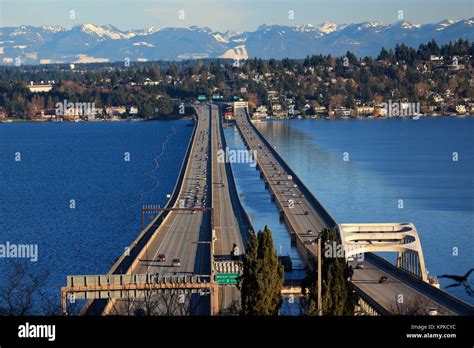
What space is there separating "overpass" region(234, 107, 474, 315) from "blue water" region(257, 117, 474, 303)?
60cm

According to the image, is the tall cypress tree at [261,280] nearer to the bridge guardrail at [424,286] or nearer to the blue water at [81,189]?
the bridge guardrail at [424,286]

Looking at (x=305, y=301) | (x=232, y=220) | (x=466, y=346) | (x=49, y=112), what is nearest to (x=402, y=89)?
(x=49, y=112)

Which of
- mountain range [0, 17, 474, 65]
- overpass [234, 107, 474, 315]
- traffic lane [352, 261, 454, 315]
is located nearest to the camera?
traffic lane [352, 261, 454, 315]

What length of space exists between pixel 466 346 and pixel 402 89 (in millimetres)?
80904

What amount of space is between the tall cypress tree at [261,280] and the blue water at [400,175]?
4977 millimetres

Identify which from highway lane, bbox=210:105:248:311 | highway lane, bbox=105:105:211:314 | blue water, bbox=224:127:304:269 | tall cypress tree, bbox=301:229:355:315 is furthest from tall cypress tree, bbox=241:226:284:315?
blue water, bbox=224:127:304:269

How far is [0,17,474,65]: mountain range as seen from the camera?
141 m

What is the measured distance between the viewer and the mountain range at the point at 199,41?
5544 inches

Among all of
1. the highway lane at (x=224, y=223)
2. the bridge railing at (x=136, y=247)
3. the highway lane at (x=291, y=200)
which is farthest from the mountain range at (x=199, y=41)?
the bridge railing at (x=136, y=247)

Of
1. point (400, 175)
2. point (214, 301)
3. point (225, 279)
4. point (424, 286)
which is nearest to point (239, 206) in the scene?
point (400, 175)

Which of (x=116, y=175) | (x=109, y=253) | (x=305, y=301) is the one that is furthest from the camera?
(x=116, y=175)

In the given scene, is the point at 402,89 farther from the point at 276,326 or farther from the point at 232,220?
the point at 276,326

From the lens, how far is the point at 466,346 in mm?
3631

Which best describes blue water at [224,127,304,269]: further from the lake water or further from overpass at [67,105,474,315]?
overpass at [67,105,474,315]
